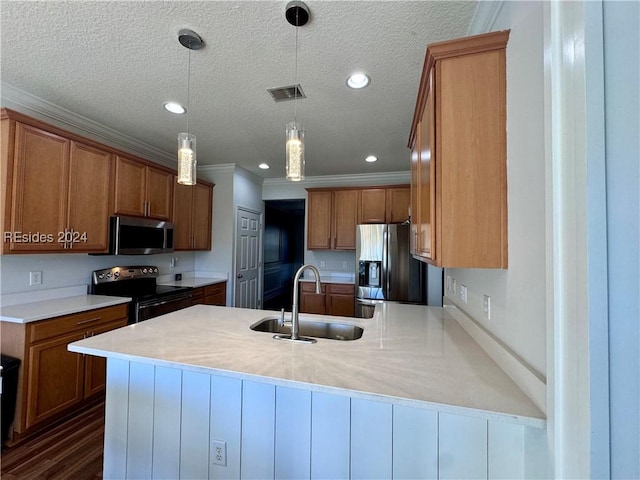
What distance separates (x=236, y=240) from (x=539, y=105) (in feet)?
13.3

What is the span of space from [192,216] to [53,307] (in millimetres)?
1983

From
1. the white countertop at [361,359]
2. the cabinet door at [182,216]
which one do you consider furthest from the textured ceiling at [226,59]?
the white countertop at [361,359]

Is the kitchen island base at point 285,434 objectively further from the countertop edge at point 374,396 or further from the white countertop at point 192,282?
the white countertop at point 192,282

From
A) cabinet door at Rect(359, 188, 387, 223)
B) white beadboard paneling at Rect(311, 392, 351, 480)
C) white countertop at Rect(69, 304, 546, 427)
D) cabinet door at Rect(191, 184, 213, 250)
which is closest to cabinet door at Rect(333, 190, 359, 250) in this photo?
cabinet door at Rect(359, 188, 387, 223)

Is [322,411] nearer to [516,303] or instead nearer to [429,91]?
[516,303]

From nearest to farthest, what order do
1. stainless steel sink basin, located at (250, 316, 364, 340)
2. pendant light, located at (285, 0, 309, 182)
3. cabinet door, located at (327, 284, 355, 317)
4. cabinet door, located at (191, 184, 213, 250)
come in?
pendant light, located at (285, 0, 309, 182), stainless steel sink basin, located at (250, 316, 364, 340), cabinet door, located at (191, 184, 213, 250), cabinet door, located at (327, 284, 355, 317)

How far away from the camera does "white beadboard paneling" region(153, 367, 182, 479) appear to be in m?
1.29

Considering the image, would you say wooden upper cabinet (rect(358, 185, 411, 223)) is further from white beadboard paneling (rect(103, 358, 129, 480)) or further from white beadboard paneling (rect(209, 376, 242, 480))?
white beadboard paneling (rect(103, 358, 129, 480))

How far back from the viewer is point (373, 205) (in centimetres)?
436

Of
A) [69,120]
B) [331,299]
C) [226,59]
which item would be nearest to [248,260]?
[331,299]

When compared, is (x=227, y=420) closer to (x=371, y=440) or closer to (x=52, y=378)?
(x=371, y=440)

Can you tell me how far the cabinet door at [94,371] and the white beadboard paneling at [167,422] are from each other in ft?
4.82

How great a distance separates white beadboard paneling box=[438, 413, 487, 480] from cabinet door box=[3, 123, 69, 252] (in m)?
2.92

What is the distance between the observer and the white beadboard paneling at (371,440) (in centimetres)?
107
